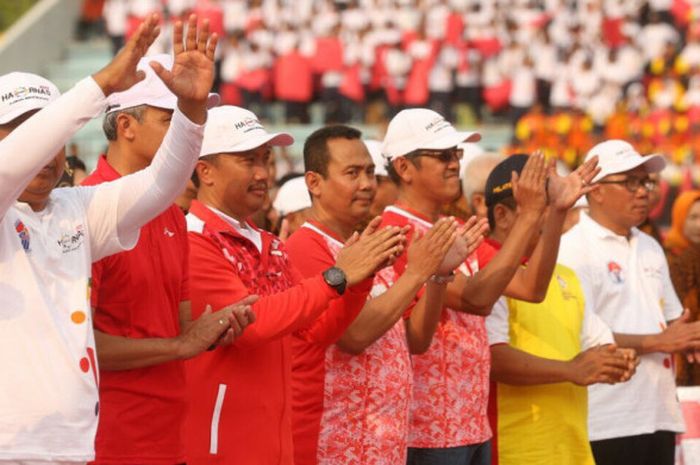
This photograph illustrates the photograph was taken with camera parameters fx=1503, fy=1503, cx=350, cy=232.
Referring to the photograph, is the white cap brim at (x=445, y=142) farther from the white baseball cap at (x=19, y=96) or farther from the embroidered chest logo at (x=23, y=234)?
the embroidered chest logo at (x=23, y=234)

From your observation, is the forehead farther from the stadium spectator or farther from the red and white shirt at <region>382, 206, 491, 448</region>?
the stadium spectator

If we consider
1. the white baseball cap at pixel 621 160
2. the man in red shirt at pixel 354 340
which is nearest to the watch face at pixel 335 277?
the man in red shirt at pixel 354 340

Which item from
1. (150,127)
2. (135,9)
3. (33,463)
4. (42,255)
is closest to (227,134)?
(150,127)

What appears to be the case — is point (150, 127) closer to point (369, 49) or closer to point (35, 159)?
point (35, 159)

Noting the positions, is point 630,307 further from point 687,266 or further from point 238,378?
point 238,378

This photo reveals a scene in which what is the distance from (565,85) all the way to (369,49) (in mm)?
2974

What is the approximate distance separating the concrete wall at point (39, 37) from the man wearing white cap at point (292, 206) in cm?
1588

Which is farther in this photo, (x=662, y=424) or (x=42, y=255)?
(x=662, y=424)

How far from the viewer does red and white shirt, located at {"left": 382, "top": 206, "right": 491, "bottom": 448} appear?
570cm

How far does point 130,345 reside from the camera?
4211 millimetres

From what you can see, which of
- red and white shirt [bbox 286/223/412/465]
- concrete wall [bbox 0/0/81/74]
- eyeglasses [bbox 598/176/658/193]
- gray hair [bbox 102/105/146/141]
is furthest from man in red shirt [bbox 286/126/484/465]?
concrete wall [bbox 0/0/81/74]

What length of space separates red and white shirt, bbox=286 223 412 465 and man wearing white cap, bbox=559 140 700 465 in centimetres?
186

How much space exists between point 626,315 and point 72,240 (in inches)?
145

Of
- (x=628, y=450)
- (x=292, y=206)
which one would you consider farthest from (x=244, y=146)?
(x=628, y=450)
